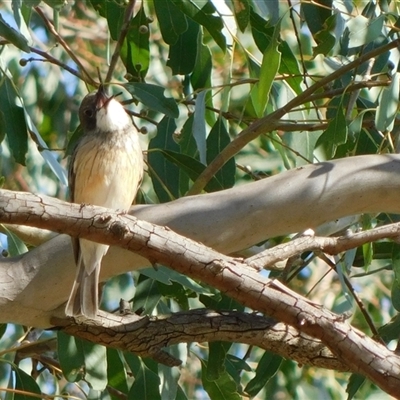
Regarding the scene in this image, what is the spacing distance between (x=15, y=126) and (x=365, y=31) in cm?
134

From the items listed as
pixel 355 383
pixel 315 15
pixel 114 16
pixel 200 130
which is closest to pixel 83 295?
pixel 200 130

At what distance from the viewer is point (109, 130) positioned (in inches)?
156

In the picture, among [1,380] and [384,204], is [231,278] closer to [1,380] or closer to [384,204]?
[384,204]

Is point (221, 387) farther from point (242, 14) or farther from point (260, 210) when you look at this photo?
point (242, 14)

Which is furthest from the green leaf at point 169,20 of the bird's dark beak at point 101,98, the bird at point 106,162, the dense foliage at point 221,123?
the bird's dark beak at point 101,98

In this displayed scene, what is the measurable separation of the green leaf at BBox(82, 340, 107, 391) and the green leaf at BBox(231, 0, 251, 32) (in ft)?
4.13

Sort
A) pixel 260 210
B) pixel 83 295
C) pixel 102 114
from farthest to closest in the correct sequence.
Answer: pixel 102 114 → pixel 83 295 → pixel 260 210

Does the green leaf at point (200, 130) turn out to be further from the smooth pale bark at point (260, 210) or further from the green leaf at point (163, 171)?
the smooth pale bark at point (260, 210)

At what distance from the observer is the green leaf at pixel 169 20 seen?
3.75 m

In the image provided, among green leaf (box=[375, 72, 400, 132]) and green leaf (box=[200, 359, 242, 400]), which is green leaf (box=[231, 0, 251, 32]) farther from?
green leaf (box=[200, 359, 242, 400])

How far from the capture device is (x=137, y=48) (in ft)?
12.9

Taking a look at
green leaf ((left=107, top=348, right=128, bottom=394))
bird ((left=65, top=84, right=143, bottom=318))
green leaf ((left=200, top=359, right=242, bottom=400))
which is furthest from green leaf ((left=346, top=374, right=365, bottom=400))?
bird ((left=65, top=84, right=143, bottom=318))

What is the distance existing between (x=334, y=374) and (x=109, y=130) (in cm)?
228

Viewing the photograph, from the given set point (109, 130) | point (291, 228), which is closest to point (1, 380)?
point (109, 130)
